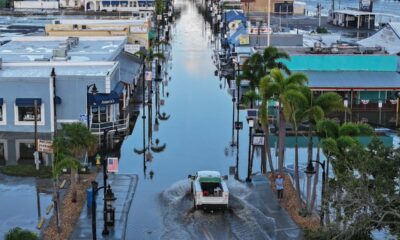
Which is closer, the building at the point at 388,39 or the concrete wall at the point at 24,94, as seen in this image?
the concrete wall at the point at 24,94

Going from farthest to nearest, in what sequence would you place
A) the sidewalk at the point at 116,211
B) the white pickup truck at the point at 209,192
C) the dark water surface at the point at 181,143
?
the dark water surface at the point at 181,143 < the white pickup truck at the point at 209,192 < the sidewalk at the point at 116,211

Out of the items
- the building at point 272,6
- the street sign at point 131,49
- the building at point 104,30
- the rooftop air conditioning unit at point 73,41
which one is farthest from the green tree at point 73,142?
the building at point 272,6

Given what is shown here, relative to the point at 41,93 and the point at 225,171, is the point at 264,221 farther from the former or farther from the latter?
the point at 41,93

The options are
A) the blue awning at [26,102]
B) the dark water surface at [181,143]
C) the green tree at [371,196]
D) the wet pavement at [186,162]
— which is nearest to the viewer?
the green tree at [371,196]

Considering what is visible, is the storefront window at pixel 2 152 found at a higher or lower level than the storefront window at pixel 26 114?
lower

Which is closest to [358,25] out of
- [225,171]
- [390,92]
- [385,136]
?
[390,92]

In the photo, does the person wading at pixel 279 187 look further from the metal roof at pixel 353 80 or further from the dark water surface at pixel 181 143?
the metal roof at pixel 353 80
